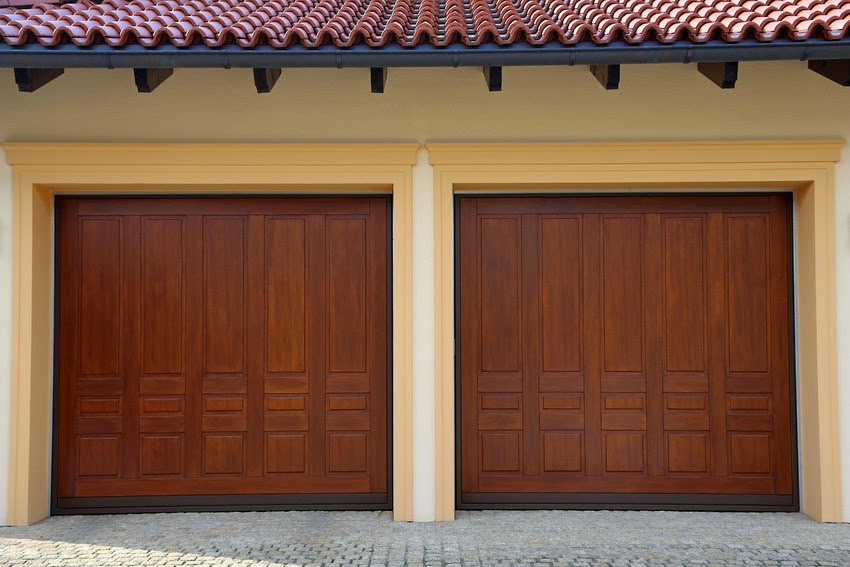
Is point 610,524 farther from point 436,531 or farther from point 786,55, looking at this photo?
point 786,55

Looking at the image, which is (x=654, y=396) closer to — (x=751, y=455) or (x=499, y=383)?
(x=751, y=455)

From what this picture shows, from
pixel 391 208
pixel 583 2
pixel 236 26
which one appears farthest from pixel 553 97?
pixel 236 26

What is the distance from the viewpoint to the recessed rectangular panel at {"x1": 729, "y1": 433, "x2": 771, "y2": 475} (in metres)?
6.03

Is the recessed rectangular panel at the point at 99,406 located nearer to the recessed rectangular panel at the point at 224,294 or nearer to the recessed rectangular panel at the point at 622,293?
the recessed rectangular panel at the point at 224,294

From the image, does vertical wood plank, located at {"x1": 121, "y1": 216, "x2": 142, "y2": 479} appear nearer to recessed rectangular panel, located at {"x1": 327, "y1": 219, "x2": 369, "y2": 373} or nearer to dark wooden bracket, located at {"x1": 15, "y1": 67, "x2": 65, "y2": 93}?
recessed rectangular panel, located at {"x1": 327, "y1": 219, "x2": 369, "y2": 373}

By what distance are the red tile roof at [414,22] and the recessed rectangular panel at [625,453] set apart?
3.00 metres

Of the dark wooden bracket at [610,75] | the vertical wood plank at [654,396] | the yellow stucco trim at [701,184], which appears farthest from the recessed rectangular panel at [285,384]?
the dark wooden bracket at [610,75]

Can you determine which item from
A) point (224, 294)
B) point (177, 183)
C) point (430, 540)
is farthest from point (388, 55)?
point (430, 540)

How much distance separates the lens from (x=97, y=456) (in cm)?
609

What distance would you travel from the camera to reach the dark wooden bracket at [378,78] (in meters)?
5.24

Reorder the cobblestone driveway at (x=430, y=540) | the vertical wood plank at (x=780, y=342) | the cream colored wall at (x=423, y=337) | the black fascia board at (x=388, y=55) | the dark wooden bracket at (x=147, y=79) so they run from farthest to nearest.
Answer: the vertical wood plank at (x=780, y=342) → the cream colored wall at (x=423, y=337) → the dark wooden bracket at (x=147, y=79) → the cobblestone driveway at (x=430, y=540) → the black fascia board at (x=388, y=55)

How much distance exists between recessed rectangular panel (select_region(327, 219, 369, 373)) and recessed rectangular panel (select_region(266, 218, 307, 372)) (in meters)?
0.22

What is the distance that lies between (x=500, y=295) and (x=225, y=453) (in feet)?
8.21

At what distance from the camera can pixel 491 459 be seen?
608 cm
